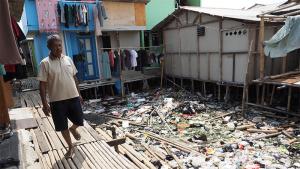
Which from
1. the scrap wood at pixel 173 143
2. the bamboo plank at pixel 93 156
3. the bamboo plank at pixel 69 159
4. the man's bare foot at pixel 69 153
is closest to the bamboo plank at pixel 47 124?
the bamboo plank at pixel 69 159

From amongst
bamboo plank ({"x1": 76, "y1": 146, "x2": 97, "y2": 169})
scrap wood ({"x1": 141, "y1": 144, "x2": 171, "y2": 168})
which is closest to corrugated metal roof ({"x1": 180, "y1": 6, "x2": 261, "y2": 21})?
scrap wood ({"x1": 141, "y1": 144, "x2": 171, "y2": 168})

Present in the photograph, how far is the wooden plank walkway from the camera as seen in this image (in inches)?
145

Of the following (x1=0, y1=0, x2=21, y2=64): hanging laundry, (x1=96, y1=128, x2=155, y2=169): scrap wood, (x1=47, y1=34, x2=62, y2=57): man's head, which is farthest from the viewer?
(x1=96, y1=128, x2=155, y2=169): scrap wood

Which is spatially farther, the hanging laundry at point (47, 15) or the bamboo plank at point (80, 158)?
the hanging laundry at point (47, 15)

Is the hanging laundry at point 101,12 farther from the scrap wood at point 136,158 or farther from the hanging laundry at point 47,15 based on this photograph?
the scrap wood at point 136,158

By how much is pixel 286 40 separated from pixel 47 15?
973cm

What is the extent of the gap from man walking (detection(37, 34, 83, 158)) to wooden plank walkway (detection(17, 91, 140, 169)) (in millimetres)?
380

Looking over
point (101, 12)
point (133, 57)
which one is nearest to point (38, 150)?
point (133, 57)

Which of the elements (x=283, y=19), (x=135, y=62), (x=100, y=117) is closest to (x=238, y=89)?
(x=283, y=19)

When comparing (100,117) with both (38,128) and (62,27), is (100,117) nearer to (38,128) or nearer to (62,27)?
(38,128)

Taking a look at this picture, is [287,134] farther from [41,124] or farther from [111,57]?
[111,57]

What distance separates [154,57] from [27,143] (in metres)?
10.7

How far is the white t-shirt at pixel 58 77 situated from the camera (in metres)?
3.56

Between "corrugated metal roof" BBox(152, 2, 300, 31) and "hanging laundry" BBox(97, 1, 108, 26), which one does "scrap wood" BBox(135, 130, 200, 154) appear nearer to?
"corrugated metal roof" BBox(152, 2, 300, 31)
